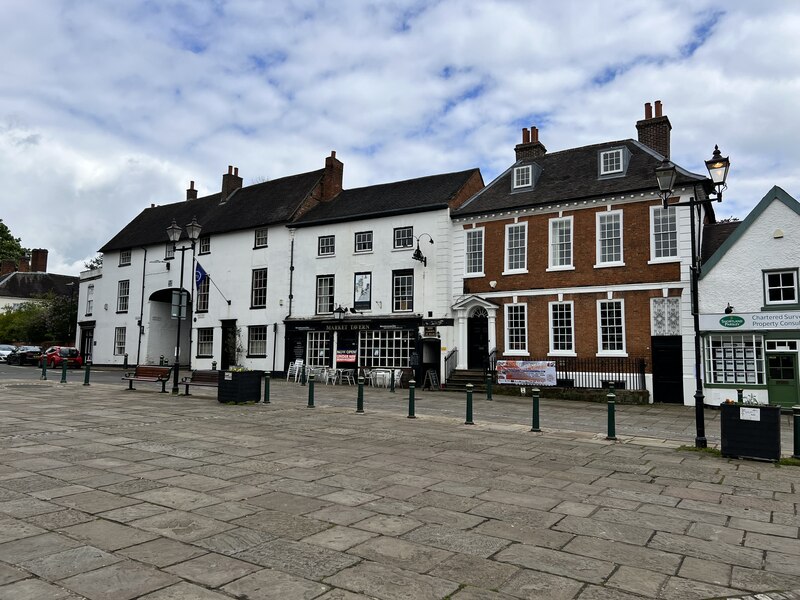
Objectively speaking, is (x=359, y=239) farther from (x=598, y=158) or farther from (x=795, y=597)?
(x=795, y=597)

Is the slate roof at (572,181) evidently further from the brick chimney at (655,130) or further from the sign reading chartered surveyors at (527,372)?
the sign reading chartered surveyors at (527,372)

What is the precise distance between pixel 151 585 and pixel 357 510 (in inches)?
96.5

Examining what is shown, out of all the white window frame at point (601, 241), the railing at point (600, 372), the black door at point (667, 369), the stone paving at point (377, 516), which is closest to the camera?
the stone paving at point (377, 516)

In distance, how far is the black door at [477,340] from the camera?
2591 centimetres

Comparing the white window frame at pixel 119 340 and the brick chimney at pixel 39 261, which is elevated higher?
the brick chimney at pixel 39 261

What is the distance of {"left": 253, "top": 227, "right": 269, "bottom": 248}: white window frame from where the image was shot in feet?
108

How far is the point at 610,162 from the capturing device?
80.0ft

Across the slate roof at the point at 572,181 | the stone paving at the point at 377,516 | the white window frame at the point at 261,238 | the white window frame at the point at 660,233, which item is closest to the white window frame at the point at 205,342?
the white window frame at the point at 261,238

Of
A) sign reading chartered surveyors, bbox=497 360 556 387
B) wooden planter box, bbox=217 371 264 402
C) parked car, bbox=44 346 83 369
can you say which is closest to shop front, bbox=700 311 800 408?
sign reading chartered surveyors, bbox=497 360 556 387

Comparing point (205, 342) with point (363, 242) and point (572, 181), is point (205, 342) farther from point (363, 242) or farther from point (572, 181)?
point (572, 181)

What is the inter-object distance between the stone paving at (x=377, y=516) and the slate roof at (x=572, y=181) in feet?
45.3

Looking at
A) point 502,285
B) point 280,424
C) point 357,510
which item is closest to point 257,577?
point 357,510

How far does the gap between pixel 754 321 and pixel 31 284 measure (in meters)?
79.8

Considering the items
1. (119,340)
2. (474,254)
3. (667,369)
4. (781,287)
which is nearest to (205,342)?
(119,340)
